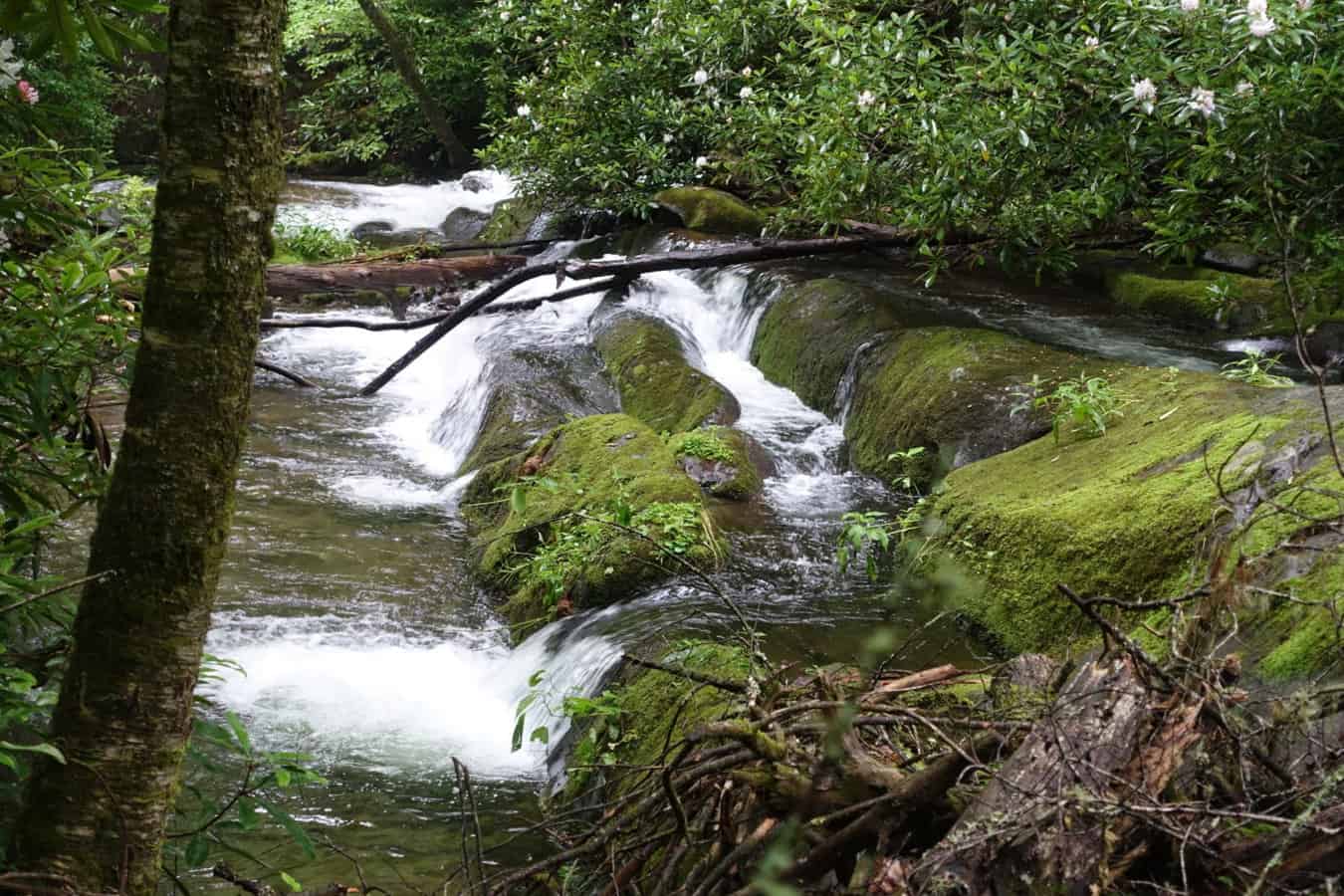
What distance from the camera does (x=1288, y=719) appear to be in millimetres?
2121

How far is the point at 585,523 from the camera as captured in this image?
237 inches

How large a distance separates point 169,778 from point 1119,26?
6.81 meters

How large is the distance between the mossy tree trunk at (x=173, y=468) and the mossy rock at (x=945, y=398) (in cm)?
535

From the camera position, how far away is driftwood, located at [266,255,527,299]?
10.9 meters

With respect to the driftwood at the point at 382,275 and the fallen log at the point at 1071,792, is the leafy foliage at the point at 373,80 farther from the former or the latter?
the fallen log at the point at 1071,792

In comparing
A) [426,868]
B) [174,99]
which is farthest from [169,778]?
[426,868]

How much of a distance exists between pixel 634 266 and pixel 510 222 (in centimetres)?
712

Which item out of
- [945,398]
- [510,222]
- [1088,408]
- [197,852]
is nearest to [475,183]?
[510,222]

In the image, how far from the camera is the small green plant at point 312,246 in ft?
45.1

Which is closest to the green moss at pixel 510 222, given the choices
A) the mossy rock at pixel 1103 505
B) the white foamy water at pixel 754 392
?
the white foamy water at pixel 754 392

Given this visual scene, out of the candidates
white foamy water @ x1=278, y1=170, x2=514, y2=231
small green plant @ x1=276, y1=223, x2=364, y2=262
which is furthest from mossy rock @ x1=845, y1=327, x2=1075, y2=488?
white foamy water @ x1=278, y1=170, x2=514, y2=231

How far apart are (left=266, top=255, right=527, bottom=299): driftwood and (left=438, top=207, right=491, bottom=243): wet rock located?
14.4ft

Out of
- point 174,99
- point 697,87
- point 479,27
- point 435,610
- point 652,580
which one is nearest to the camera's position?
point 174,99

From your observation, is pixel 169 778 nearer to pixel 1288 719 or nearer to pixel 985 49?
pixel 1288 719
